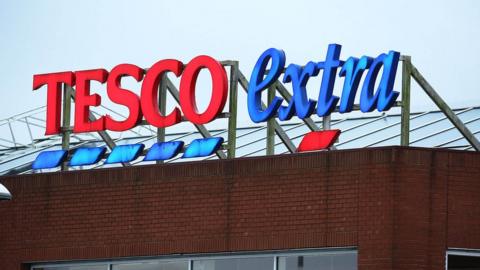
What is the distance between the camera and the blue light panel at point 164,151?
122 ft

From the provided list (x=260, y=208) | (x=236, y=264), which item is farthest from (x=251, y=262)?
(x=260, y=208)

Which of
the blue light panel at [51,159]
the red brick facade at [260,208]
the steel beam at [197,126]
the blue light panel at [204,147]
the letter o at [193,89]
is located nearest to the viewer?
the red brick facade at [260,208]

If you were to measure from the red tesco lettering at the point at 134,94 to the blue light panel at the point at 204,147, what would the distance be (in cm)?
48

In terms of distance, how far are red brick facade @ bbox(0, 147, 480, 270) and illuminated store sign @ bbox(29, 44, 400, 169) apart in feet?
3.64

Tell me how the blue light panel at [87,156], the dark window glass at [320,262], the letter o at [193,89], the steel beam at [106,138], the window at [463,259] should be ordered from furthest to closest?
the steel beam at [106,138], the blue light panel at [87,156], the letter o at [193,89], the dark window glass at [320,262], the window at [463,259]

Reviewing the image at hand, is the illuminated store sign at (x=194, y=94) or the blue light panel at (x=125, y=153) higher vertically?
the illuminated store sign at (x=194, y=94)

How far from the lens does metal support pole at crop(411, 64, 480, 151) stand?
34469 millimetres

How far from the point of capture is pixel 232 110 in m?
37.0

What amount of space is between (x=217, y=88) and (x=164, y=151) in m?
1.99

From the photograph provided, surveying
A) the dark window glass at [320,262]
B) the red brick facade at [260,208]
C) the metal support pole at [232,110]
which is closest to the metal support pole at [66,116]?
the red brick facade at [260,208]

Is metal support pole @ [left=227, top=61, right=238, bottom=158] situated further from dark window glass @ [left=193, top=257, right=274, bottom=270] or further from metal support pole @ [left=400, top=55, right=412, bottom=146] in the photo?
metal support pole @ [left=400, top=55, right=412, bottom=146]

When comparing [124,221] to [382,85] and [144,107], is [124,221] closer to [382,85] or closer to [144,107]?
[144,107]

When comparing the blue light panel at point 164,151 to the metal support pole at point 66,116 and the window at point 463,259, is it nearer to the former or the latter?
the metal support pole at point 66,116

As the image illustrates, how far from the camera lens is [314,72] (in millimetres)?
35719
